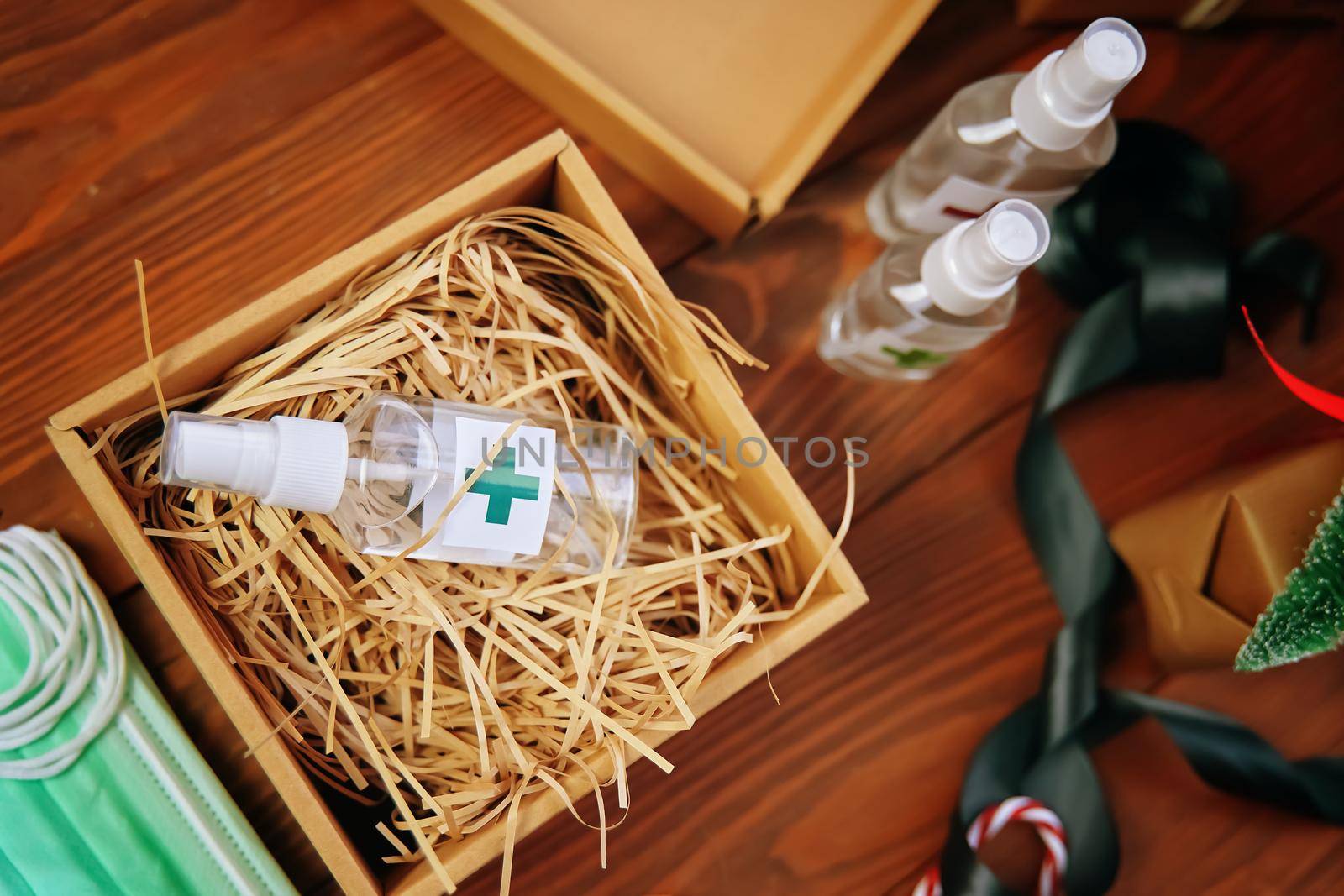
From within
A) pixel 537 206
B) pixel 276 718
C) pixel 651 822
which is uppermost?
pixel 537 206

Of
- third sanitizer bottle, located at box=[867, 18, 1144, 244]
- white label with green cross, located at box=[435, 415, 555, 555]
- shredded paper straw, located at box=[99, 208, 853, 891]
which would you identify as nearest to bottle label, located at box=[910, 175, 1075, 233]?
third sanitizer bottle, located at box=[867, 18, 1144, 244]

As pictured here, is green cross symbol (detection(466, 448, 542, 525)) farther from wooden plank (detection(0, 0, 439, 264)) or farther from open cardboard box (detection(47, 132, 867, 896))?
wooden plank (detection(0, 0, 439, 264))

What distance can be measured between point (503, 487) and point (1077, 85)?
35 centimetres

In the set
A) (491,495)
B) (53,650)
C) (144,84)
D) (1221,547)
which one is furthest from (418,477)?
(1221,547)

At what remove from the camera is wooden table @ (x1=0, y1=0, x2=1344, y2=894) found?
558 millimetres

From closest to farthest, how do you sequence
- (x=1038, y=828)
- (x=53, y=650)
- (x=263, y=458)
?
(x=263, y=458) → (x=53, y=650) → (x=1038, y=828)

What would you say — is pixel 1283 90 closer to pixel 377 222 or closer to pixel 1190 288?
pixel 1190 288

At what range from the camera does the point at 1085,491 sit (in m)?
0.61

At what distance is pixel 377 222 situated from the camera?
0.58 meters

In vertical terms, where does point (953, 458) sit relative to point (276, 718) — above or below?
below

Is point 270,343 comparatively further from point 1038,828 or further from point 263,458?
point 1038,828

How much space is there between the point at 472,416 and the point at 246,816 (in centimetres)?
29

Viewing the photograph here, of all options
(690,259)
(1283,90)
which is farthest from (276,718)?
(1283,90)

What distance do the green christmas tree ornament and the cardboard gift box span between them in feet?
0.05
